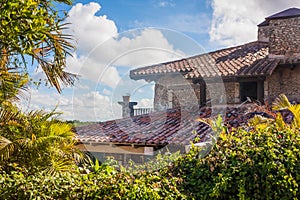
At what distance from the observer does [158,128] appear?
12.7m

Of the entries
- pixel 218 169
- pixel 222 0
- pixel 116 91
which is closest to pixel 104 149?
pixel 116 91

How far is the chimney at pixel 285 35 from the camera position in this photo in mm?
14766

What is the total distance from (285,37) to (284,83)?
6.14 feet

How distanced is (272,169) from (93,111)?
4752 millimetres

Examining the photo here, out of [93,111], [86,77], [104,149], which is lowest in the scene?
[104,149]

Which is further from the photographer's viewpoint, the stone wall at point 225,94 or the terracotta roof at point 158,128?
the stone wall at point 225,94

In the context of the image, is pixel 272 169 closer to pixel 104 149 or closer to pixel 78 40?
pixel 78 40

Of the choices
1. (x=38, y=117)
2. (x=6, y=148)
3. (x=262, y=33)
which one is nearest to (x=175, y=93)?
(x=262, y=33)

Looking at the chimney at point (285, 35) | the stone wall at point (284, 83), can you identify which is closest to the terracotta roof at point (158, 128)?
the stone wall at point (284, 83)

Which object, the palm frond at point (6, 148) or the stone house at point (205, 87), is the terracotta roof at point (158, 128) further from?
the palm frond at point (6, 148)

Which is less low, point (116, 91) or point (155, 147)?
point (116, 91)

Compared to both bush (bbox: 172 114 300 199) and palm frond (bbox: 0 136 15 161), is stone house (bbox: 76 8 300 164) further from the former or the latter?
bush (bbox: 172 114 300 199)

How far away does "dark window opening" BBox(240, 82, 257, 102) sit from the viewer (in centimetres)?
1516

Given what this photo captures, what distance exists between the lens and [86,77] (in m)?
8.84
